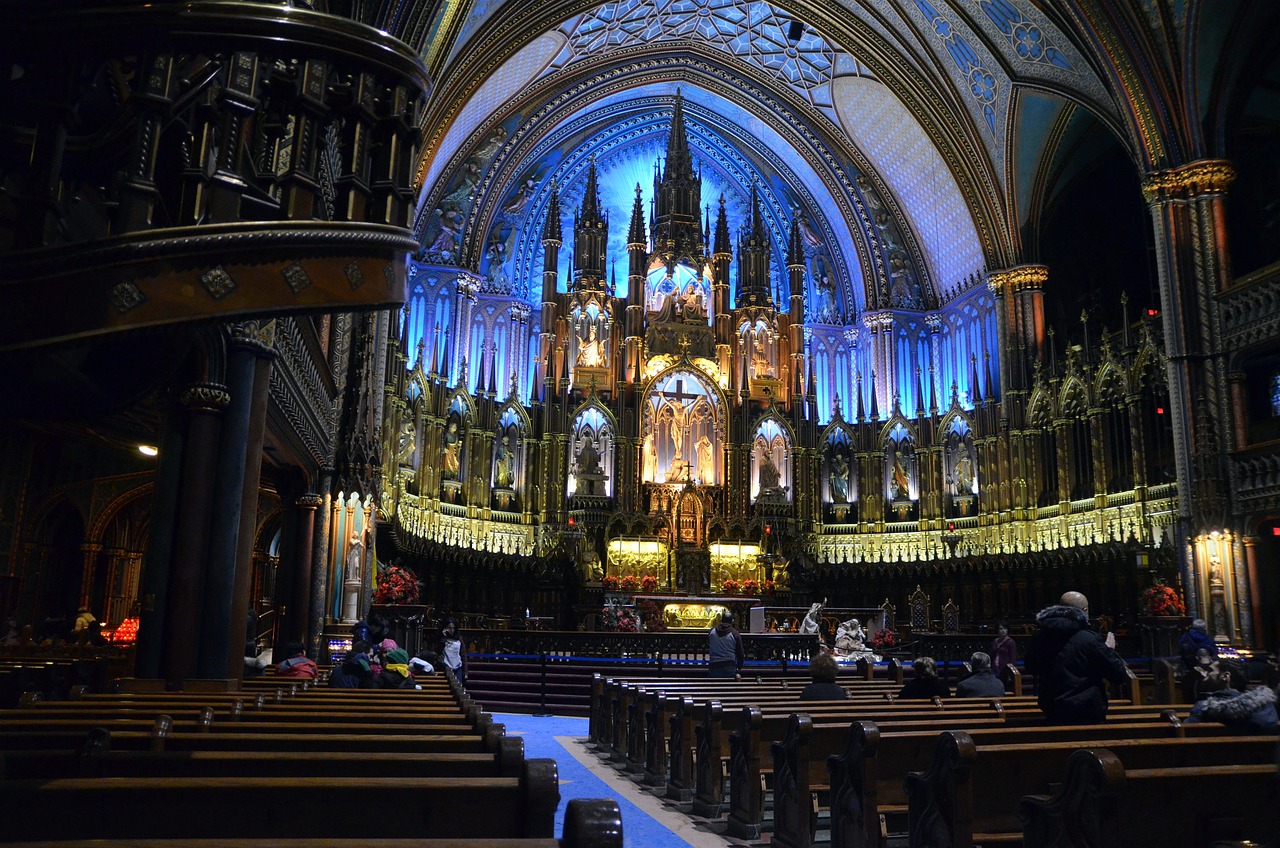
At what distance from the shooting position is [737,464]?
3005 cm

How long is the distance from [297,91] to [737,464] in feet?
82.8

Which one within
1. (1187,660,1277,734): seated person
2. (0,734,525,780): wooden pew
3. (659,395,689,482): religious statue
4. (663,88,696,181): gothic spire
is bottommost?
(0,734,525,780): wooden pew

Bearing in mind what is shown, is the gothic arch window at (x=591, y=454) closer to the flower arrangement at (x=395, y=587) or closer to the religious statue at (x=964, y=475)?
the flower arrangement at (x=395, y=587)

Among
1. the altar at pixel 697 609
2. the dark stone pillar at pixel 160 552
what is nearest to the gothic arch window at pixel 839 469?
the altar at pixel 697 609

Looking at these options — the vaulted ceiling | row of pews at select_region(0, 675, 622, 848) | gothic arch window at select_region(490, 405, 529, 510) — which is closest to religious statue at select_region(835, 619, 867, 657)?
row of pews at select_region(0, 675, 622, 848)

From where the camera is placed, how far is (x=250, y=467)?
9859 millimetres

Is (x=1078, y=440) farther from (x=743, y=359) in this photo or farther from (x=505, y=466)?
(x=505, y=466)

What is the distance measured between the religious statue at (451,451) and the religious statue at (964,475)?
1505 centimetres

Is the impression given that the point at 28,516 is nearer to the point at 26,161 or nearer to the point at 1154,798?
the point at 26,161

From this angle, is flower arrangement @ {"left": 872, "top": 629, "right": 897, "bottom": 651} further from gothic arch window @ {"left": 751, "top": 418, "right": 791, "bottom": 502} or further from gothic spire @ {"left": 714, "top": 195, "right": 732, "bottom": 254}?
gothic spire @ {"left": 714, "top": 195, "right": 732, "bottom": 254}

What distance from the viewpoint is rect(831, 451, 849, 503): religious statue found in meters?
30.9

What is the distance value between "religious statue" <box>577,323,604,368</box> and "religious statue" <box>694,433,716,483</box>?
13.5ft

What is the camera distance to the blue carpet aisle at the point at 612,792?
278 inches

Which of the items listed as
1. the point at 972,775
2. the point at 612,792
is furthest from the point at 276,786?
the point at 612,792
